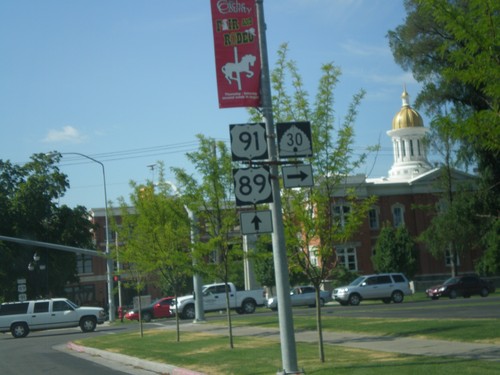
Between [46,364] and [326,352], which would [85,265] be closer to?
[46,364]

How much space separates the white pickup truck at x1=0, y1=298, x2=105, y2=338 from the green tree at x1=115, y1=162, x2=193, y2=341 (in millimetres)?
12769

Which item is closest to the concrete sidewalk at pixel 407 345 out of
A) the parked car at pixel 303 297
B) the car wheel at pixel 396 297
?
the car wheel at pixel 396 297

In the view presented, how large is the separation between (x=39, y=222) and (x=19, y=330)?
79.5 ft

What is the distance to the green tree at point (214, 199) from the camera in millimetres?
19188

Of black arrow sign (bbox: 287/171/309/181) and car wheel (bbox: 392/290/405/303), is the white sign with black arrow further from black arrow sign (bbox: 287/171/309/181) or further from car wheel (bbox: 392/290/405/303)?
car wheel (bbox: 392/290/405/303)

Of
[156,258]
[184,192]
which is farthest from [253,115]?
[156,258]

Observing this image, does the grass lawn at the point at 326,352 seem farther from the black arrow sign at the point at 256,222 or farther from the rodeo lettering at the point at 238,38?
the rodeo lettering at the point at 238,38

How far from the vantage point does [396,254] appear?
190 ft

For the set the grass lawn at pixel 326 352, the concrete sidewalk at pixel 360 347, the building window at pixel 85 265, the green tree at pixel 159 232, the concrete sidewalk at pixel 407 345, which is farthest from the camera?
the building window at pixel 85 265

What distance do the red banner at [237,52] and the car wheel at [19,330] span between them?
92.7 feet

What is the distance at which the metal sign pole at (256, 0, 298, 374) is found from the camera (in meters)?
11.9

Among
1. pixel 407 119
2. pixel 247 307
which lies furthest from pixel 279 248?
pixel 407 119

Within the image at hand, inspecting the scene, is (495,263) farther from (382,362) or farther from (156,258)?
(382,362)

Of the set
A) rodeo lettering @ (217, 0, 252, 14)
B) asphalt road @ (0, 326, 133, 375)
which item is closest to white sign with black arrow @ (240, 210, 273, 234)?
rodeo lettering @ (217, 0, 252, 14)
